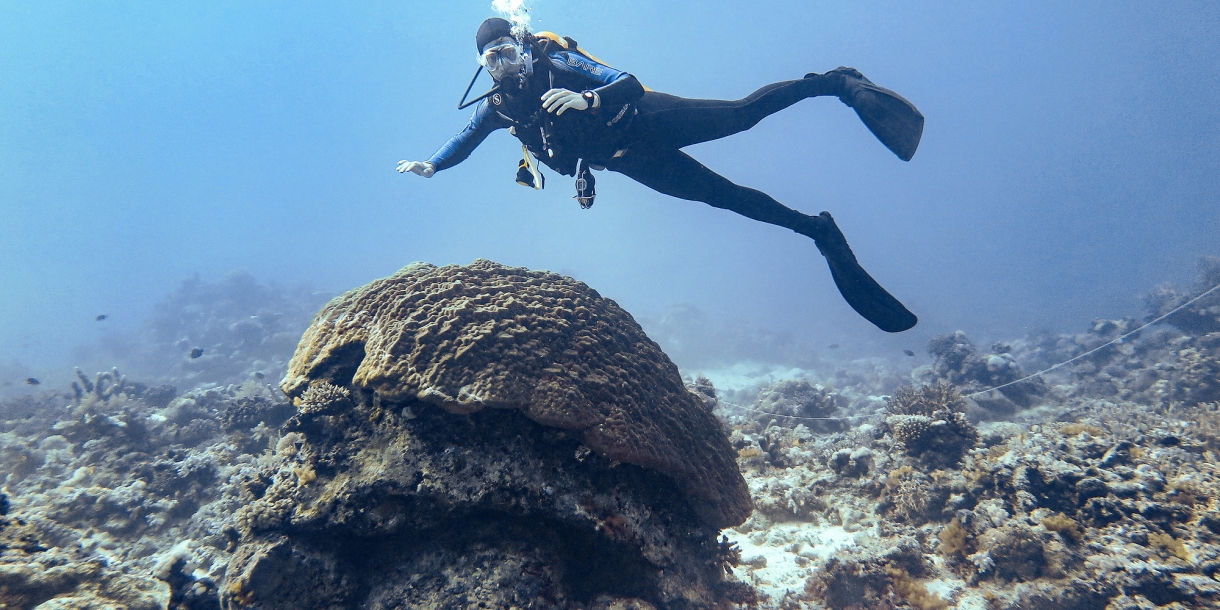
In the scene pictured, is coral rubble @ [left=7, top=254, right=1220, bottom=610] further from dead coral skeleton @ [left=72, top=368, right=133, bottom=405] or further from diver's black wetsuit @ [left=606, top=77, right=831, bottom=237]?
dead coral skeleton @ [left=72, top=368, right=133, bottom=405]

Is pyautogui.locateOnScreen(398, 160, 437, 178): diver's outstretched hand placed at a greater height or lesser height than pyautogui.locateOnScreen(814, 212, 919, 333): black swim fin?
greater

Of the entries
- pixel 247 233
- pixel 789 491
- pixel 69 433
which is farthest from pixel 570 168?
pixel 247 233

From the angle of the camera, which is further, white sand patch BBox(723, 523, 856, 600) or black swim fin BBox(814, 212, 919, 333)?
black swim fin BBox(814, 212, 919, 333)

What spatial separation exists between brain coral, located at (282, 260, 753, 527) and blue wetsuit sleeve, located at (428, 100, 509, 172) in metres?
1.63

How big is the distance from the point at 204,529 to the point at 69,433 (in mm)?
8517

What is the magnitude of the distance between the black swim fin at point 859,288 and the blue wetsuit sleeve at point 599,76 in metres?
2.76

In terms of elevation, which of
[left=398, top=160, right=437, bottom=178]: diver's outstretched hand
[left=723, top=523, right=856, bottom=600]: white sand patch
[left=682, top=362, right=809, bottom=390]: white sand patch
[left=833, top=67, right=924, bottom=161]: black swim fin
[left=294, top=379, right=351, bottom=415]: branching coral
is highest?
[left=682, top=362, right=809, bottom=390]: white sand patch

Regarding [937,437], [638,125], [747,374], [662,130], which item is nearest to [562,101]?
[638,125]

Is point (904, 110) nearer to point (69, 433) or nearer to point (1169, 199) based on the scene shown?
point (69, 433)

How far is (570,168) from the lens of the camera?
5.41m

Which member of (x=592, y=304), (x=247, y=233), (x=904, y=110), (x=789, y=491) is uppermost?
(x=247, y=233)

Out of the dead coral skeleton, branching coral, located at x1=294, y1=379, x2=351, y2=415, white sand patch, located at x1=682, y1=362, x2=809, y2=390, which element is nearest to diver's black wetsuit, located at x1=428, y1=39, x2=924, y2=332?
branching coral, located at x1=294, y1=379, x2=351, y2=415

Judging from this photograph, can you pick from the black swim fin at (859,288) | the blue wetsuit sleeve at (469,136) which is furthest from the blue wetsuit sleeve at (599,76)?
the black swim fin at (859,288)

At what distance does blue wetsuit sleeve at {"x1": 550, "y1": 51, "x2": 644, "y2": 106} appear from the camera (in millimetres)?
4707
